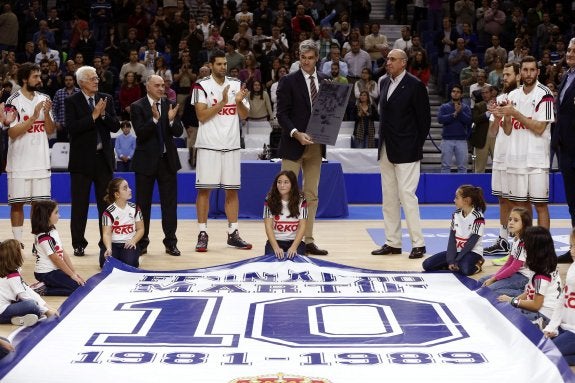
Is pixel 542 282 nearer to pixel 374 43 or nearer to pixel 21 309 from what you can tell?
pixel 21 309

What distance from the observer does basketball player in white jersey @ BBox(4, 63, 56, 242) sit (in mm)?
8227

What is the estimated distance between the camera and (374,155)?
14.4 m

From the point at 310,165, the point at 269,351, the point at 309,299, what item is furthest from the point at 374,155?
the point at 269,351

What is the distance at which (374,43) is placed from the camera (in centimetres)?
1716

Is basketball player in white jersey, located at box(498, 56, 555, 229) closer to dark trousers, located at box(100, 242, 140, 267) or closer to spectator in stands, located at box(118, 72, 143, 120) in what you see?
dark trousers, located at box(100, 242, 140, 267)

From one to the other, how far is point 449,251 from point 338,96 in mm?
1921

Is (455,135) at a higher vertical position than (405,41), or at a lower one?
lower

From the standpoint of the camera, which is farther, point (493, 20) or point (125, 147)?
point (493, 20)

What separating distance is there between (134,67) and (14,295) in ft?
33.8

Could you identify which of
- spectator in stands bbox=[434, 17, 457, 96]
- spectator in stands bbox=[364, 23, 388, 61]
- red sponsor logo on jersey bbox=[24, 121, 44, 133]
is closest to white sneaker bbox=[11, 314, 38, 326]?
red sponsor logo on jersey bbox=[24, 121, 44, 133]

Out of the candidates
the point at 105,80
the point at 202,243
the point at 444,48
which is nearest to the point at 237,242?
the point at 202,243

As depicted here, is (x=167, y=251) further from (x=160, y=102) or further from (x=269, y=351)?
(x=269, y=351)

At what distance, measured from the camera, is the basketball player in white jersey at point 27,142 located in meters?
8.23

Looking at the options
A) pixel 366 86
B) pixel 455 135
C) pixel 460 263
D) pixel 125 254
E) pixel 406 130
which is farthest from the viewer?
pixel 366 86
